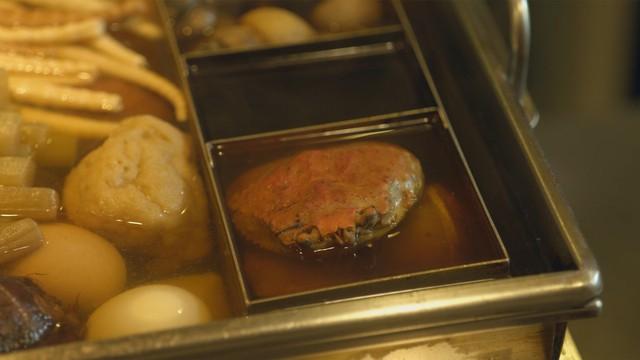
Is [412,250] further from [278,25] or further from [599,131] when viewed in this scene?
[599,131]

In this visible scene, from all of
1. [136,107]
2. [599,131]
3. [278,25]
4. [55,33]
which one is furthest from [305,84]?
[599,131]

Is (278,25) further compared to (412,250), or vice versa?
(278,25)

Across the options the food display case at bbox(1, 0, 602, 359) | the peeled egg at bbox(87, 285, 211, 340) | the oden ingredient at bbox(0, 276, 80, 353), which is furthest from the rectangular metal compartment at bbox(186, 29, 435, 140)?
the oden ingredient at bbox(0, 276, 80, 353)

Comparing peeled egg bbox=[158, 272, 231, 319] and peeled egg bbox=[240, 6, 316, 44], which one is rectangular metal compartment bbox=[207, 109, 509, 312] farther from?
peeled egg bbox=[240, 6, 316, 44]

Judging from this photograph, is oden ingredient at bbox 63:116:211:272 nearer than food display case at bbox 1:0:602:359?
No

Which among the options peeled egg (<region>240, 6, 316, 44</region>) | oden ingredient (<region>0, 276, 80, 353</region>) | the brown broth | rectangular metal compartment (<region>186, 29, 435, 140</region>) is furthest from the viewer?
peeled egg (<region>240, 6, 316, 44</region>)

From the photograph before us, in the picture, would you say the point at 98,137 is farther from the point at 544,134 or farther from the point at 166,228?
the point at 544,134

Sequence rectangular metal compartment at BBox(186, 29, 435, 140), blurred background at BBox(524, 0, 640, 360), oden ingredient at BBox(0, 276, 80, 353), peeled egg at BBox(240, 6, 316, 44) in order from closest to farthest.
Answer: oden ingredient at BBox(0, 276, 80, 353) → rectangular metal compartment at BBox(186, 29, 435, 140) → peeled egg at BBox(240, 6, 316, 44) → blurred background at BBox(524, 0, 640, 360)
